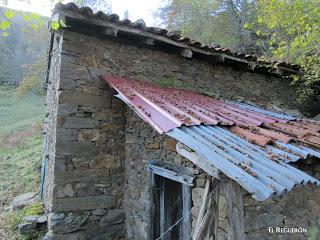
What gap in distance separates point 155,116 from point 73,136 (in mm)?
1794

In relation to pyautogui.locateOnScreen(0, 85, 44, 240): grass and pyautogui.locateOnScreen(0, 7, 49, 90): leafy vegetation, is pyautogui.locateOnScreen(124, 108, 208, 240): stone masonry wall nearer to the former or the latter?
pyautogui.locateOnScreen(0, 85, 44, 240): grass

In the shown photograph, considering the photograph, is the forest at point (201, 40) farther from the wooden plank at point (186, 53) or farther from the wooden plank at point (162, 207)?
the wooden plank at point (162, 207)

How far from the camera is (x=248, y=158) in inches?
102

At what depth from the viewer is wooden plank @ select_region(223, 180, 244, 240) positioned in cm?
260

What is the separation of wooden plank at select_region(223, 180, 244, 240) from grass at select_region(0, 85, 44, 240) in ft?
14.0

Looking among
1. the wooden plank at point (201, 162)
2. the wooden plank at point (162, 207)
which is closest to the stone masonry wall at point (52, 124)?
the wooden plank at point (162, 207)

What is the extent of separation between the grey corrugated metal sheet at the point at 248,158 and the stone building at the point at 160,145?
0.05 ft

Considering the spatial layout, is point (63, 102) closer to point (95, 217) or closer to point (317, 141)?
point (95, 217)

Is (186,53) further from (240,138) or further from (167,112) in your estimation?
(240,138)

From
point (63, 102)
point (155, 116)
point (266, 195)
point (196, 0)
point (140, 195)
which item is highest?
point (196, 0)

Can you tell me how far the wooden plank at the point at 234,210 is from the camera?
102 inches

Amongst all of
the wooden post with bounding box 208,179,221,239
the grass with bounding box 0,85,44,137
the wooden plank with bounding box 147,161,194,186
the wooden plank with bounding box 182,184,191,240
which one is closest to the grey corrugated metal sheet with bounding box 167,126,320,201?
the wooden post with bounding box 208,179,221,239

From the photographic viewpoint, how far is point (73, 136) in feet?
15.0

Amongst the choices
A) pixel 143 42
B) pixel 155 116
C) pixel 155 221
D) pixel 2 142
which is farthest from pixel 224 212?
pixel 2 142
